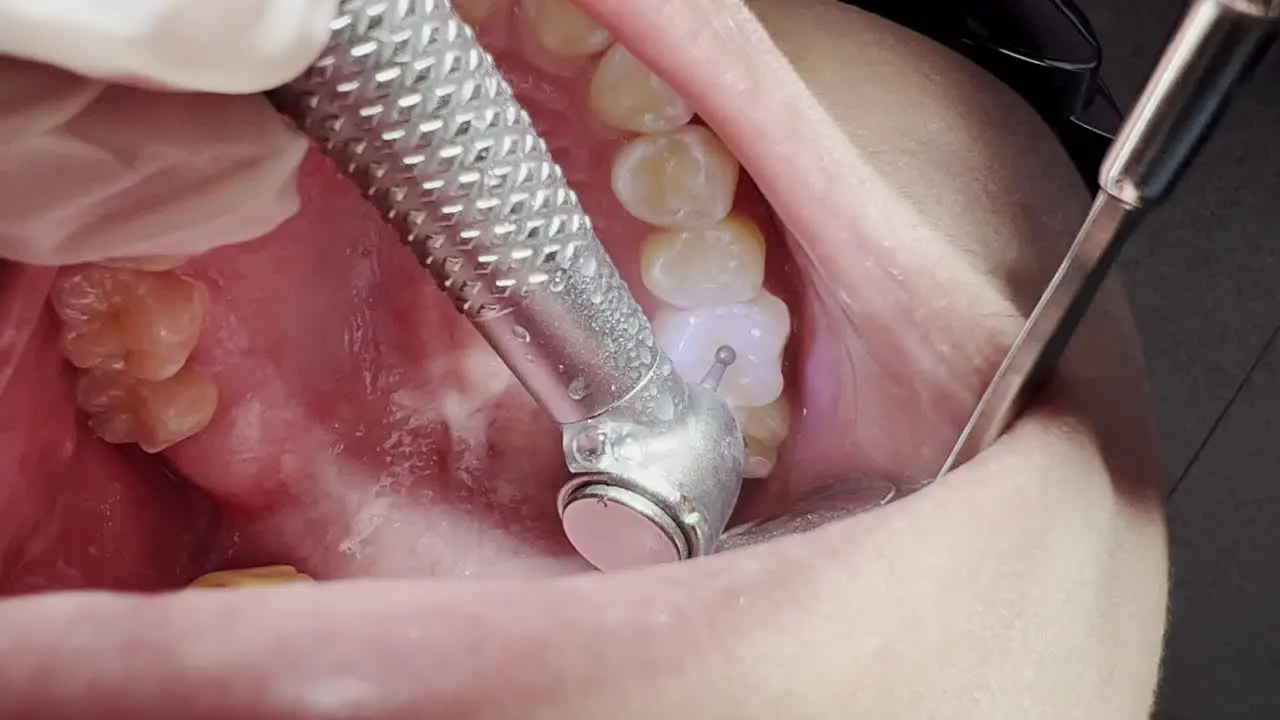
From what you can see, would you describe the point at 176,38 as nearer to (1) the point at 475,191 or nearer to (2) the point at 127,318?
(1) the point at 475,191

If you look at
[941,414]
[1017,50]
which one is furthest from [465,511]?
[1017,50]

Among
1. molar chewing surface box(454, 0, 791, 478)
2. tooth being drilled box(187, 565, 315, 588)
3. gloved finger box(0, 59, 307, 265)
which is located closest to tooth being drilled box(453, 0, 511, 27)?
molar chewing surface box(454, 0, 791, 478)

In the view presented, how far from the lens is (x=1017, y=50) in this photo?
1.07 m

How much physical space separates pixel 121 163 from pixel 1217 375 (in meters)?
1.10

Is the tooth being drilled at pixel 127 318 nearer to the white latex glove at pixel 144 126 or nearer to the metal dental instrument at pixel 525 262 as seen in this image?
the white latex glove at pixel 144 126

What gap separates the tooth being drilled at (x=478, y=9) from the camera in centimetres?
80

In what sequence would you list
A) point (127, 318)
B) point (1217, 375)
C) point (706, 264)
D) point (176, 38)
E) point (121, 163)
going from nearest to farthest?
point (176, 38)
point (121, 163)
point (127, 318)
point (706, 264)
point (1217, 375)

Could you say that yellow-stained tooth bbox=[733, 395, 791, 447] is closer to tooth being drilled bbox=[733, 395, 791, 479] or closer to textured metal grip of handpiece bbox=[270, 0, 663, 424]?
tooth being drilled bbox=[733, 395, 791, 479]

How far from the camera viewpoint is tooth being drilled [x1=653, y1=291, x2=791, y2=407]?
0.87 meters

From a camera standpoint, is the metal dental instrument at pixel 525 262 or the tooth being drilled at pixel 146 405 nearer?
the metal dental instrument at pixel 525 262

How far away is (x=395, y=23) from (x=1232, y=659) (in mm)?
1097

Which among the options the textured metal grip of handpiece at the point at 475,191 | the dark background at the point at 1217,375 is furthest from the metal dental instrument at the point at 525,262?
the dark background at the point at 1217,375

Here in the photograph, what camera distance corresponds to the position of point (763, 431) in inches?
35.3

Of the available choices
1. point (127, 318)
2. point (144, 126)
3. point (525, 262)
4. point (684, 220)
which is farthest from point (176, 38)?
point (684, 220)
